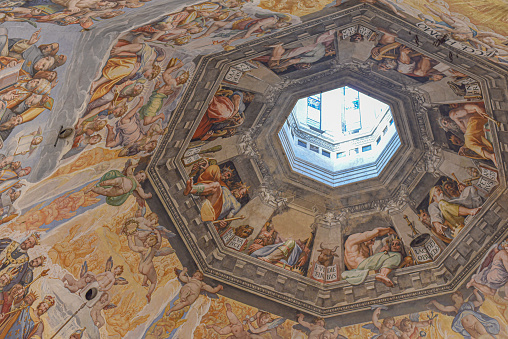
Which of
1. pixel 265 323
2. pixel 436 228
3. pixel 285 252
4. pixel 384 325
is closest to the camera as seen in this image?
pixel 436 228

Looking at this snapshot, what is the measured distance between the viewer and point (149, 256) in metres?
13.0

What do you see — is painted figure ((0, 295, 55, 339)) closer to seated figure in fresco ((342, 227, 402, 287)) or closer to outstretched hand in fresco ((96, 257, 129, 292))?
outstretched hand in fresco ((96, 257, 129, 292))

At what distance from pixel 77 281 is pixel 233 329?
4287 mm

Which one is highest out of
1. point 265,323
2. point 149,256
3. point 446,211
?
point 446,211

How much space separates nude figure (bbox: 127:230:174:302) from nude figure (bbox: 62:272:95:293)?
1.24 m

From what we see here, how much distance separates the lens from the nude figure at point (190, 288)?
1337cm

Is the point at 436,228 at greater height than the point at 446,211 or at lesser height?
lesser

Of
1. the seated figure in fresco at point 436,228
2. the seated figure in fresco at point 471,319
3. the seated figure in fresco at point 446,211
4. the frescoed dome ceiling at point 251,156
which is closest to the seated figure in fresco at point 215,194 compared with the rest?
the frescoed dome ceiling at point 251,156

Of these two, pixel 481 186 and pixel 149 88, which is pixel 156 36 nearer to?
pixel 149 88

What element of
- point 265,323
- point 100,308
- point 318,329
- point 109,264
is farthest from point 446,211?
point 100,308

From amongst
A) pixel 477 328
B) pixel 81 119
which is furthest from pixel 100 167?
pixel 477 328

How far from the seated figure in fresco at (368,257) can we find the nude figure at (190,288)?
379 centimetres

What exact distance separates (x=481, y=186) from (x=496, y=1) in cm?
597

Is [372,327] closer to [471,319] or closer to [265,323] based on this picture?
[471,319]
